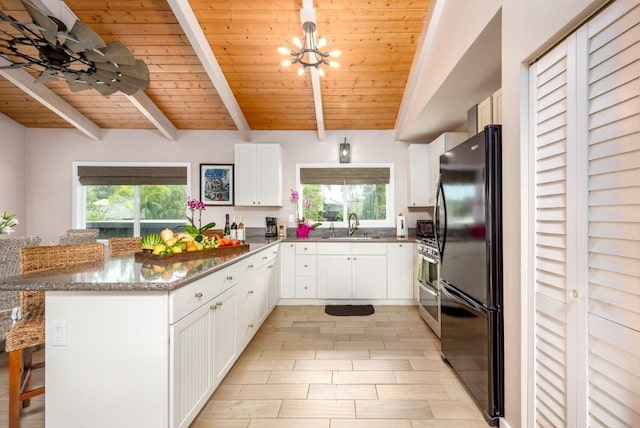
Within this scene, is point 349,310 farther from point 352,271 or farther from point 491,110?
point 491,110

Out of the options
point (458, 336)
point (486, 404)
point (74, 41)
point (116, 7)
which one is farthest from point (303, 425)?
point (116, 7)

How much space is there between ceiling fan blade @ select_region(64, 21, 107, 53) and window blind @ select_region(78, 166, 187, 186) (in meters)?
2.66

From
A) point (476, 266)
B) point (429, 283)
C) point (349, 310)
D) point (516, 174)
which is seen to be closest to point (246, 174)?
point (349, 310)

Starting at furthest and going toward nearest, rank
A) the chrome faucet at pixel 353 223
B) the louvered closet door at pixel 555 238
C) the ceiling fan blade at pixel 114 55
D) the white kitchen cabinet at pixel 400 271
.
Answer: the chrome faucet at pixel 353 223 < the white kitchen cabinet at pixel 400 271 < the ceiling fan blade at pixel 114 55 < the louvered closet door at pixel 555 238

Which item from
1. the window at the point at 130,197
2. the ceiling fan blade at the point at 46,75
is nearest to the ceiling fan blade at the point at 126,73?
the ceiling fan blade at the point at 46,75

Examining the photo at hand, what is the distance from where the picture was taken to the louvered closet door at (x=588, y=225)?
0.94 metres

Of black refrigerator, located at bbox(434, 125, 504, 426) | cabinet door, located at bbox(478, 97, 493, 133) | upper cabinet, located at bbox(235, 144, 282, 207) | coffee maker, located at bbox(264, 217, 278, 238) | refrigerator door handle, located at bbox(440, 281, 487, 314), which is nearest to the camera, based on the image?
black refrigerator, located at bbox(434, 125, 504, 426)

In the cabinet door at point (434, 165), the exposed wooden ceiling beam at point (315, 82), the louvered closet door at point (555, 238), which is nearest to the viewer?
the louvered closet door at point (555, 238)

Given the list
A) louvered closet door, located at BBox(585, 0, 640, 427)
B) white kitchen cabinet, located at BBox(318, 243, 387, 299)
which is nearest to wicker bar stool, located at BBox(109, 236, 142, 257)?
white kitchen cabinet, located at BBox(318, 243, 387, 299)

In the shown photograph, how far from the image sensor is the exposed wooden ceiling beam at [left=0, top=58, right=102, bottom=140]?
333 centimetres

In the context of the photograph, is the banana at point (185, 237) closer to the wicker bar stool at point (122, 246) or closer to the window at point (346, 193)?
the wicker bar stool at point (122, 246)

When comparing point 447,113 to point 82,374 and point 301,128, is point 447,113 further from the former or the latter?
point 82,374

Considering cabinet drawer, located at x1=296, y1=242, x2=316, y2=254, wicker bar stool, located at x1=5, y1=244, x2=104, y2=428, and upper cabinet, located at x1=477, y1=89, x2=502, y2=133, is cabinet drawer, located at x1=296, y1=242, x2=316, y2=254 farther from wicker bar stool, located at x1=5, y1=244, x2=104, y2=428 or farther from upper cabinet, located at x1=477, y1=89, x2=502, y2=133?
upper cabinet, located at x1=477, y1=89, x2=502, y2=133

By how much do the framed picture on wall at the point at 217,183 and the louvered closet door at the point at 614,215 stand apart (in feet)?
13.8
